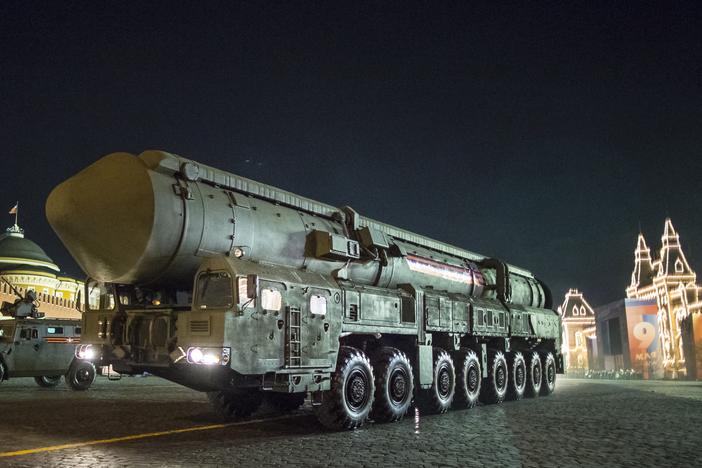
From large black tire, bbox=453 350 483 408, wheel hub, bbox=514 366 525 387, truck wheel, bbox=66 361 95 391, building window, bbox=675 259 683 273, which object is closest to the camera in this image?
large black tire, bbox=453 350 483 408

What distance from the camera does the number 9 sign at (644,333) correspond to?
267 ft

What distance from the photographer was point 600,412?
44.2 feet

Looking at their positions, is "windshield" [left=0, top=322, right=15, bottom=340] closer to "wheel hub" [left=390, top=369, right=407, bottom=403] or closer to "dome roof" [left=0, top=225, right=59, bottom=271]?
"wheel hub" [left=390, top=369, right=407, bottom=403]

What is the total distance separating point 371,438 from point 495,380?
784 centimetres

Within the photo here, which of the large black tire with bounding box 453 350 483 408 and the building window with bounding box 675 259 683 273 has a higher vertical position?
the building window with bounding box 675 259 683 273

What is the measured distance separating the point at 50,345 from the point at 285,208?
15.0 m

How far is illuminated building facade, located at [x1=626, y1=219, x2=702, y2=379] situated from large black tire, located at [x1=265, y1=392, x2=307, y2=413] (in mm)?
56969

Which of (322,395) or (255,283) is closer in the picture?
(255,283)

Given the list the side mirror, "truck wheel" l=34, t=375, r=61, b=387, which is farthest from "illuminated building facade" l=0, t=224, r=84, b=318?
the side mirror

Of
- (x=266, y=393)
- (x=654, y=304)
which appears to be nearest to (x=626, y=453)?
(x=266, y=393)

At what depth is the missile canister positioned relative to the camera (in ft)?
31.0

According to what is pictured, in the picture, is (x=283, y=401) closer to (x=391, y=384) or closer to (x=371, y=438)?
(x=391, y=384)

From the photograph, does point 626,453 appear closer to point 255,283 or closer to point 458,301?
point 255,283

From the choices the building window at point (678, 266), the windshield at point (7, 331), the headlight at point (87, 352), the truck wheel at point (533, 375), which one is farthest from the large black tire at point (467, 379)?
the building window at point (678, 266)
